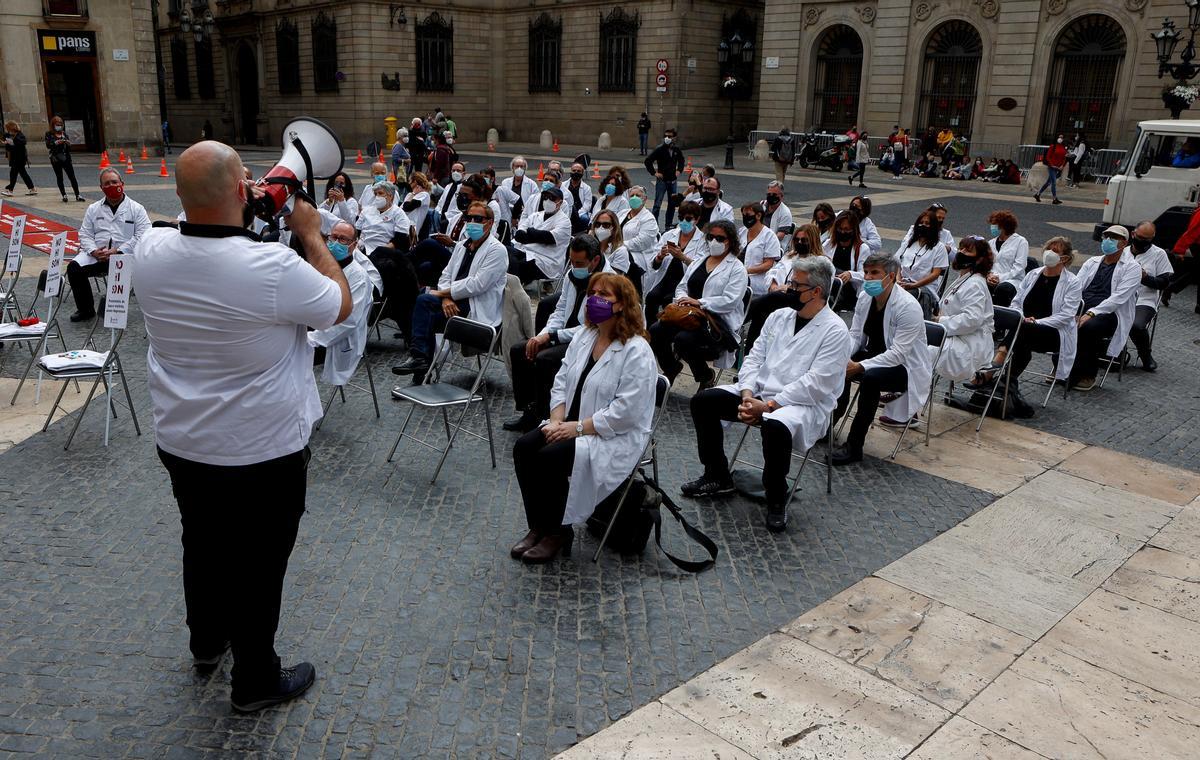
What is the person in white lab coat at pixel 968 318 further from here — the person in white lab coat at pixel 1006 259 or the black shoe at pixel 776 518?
the black shoe at pixel 776 518

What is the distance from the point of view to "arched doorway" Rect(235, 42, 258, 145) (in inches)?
1886

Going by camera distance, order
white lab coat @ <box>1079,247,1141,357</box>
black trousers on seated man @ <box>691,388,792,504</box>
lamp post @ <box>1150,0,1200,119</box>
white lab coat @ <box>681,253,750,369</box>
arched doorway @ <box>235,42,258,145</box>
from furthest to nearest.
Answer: arched doorway @ <box>235,42,258,145</box> < lamp post @ <box>1150,0,1200,119</box> < white lab coat @ <box>1079,247,1141,357</box> < white lab coat @ <box>681,253,750,369</box> < black trousers on seated man @ <box>691,388,792,504</box>

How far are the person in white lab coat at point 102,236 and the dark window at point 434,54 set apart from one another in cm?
3300

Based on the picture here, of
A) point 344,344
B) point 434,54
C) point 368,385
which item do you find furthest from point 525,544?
point 434,54

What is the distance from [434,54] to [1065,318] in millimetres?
37914

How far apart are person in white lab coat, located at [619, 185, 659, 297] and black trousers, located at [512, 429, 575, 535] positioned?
15.3ft

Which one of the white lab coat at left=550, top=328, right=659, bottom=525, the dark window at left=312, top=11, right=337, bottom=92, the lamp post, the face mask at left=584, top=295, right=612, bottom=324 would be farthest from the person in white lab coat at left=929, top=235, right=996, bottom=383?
the dark window at left=312, top=11, right=337, bottom=92

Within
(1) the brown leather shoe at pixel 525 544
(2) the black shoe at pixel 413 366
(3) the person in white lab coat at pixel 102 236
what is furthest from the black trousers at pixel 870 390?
(3) the person in white lab coat at pixel 102 236

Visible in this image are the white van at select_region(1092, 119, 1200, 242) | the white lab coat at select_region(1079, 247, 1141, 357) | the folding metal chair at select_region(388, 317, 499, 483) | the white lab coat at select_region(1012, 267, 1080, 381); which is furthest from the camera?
the white van at select_region(1092, 119, 1200, 242)

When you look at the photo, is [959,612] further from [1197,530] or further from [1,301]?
[1,301]

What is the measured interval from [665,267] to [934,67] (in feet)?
90.0

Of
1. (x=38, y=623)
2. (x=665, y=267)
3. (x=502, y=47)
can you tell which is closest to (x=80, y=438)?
(x=38, y=623)

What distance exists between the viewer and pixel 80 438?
6961mm

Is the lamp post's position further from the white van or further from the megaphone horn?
the megaphone horn
